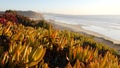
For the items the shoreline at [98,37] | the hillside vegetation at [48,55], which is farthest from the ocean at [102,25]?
the hillside vegetation at [48,55]

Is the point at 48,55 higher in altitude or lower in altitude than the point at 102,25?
higher

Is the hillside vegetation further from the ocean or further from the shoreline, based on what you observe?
the ocean

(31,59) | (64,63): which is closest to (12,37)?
(64,63)

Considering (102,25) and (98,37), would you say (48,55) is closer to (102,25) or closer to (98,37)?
(98,37)

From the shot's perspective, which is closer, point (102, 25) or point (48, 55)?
point (48, 55)

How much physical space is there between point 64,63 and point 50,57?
1.37 feet

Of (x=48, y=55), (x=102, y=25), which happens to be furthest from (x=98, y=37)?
→ (x=102, y=25)

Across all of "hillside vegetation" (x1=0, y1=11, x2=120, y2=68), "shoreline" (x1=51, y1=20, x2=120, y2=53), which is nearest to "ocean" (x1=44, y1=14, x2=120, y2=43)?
"shoreline" (x1=51, y1=20, x2=120, y2=53)

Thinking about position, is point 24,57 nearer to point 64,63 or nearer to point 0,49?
point 0,49

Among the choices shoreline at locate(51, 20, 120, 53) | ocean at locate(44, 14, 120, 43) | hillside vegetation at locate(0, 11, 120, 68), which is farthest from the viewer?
ocean at locate(44, 14, 120, 43)

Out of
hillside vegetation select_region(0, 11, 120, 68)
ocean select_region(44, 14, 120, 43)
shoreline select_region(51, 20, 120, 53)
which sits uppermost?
hillside vegetation select_region(0, 11, 120, 68)

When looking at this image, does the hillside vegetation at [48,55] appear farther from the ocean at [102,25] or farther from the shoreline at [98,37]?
the ocean at [102,25]

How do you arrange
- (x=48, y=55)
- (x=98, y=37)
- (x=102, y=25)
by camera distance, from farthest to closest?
(x=102, y=25) → (x=98, y=37) → (x=48, y=55)

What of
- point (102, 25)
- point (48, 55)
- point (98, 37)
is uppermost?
point (48, 55)
